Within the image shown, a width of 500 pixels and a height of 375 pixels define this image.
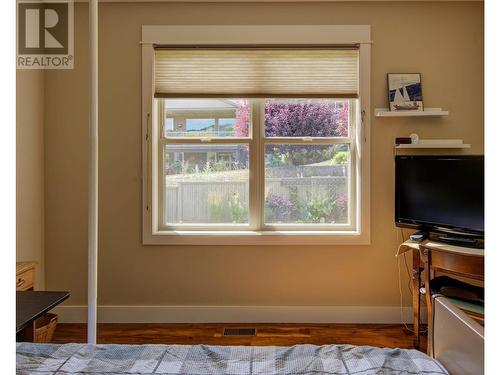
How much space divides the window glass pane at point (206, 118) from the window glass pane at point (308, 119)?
0.24 m

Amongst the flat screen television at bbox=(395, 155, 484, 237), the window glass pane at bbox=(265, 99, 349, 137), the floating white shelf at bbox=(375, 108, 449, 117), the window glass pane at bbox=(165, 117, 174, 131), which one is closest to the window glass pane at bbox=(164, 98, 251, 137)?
the window glass pane at bbox=(165, 117, 174, 131)

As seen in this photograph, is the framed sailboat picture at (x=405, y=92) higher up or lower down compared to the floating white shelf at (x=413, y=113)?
higher up

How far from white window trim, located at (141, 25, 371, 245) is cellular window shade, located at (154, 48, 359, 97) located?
0.26ft

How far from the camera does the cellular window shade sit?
3.26 metres

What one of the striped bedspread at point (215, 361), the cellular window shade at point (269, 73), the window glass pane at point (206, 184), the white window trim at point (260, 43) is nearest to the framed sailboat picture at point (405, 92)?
the white window trim at point (260, 43)

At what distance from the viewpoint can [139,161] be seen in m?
3.31

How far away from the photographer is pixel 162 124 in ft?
11.1

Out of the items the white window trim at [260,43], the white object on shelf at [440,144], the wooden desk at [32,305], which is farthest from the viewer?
the white window trim at [260,43]

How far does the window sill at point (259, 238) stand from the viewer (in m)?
3.28

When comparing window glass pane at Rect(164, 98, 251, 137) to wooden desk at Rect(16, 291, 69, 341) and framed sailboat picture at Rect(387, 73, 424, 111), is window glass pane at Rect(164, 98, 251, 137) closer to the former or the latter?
framed sailboat picture at Rect(387, 73, 424, 111)

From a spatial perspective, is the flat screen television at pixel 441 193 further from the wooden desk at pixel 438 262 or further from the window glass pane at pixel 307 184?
the window glass pane at pixel 307 184

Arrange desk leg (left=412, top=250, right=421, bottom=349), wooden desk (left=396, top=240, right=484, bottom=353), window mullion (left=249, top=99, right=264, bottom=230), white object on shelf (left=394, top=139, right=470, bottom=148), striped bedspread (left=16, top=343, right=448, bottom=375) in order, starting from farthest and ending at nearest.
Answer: window mullion (left=249, top=99, right=264, bottom=230) → white object on shelf (left=394, top=139, right=470, bottom=148) → desk leg (left=412, top=250, right=421, bottom=349) → wooden desk (left=396, top=240, right=484, bottom=353) → striped bedspread (left=16, top=343, right=448, bottom=375)

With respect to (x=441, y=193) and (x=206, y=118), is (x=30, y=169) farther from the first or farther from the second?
(x=441, y=193)

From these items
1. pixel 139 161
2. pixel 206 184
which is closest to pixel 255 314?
pixel 206 184
